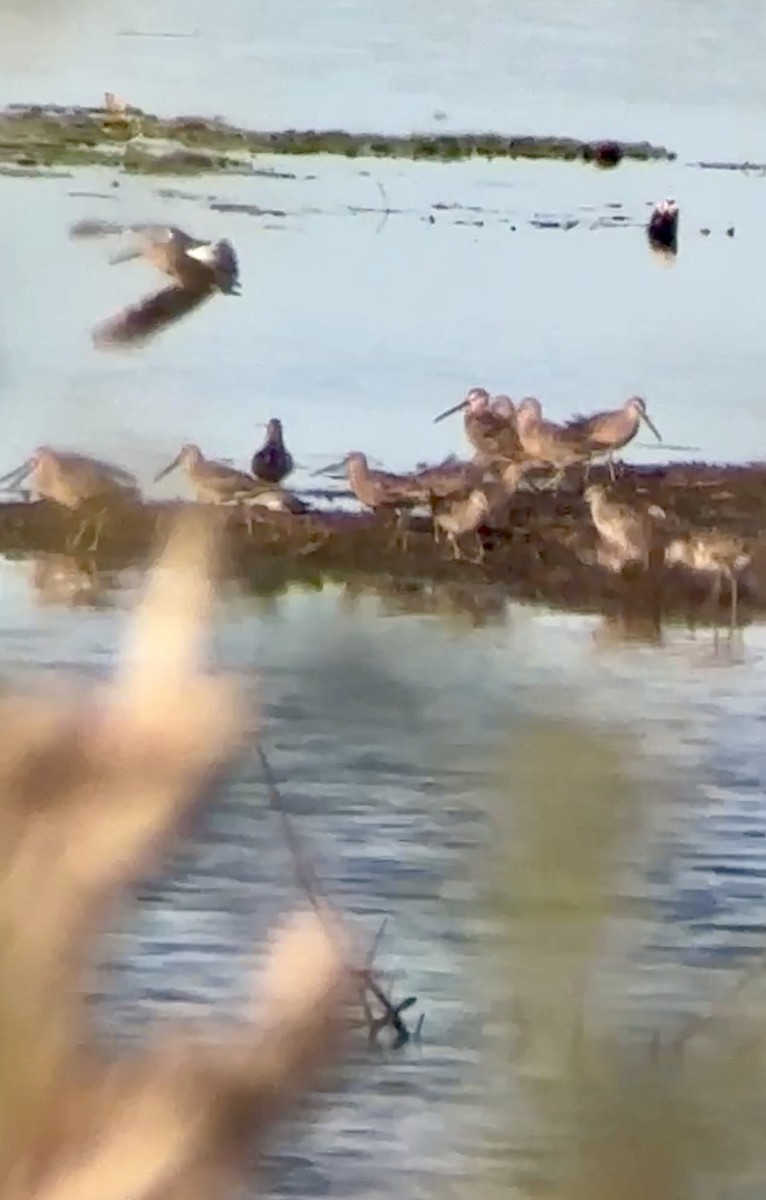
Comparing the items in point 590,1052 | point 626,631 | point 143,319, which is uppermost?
point 143,319

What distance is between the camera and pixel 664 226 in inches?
23.9

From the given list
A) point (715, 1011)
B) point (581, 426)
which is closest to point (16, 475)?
point (581, 426)

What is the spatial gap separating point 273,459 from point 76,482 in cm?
8

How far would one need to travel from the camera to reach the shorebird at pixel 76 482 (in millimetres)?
594

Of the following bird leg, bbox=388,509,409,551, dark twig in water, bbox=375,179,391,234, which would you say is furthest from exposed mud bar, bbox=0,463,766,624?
dark twig in water, bbox=375,179,391,234

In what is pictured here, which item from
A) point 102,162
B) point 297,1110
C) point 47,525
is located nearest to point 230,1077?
point 297,1110

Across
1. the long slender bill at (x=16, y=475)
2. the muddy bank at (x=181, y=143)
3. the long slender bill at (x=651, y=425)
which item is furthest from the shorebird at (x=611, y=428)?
the long slender bill at (x=16, y=475)

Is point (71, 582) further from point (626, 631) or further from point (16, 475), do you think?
point (626, 631)

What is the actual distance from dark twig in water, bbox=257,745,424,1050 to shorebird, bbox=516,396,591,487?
17 cm

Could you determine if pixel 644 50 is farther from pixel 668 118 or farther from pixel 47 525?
pixel 47 525

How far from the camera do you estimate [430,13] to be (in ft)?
2.01

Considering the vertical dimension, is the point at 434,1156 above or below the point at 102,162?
below

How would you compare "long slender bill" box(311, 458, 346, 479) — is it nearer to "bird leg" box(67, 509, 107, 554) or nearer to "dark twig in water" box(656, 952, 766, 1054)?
"bird leg" box(67, 509, 107, 554)

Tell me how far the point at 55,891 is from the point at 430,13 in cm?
39
